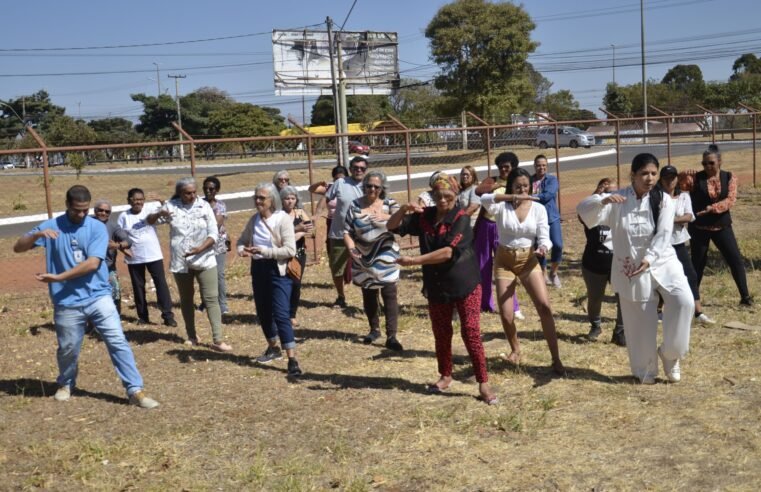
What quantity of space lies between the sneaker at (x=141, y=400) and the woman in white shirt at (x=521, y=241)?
293 cm

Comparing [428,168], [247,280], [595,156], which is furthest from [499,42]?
[247,280]

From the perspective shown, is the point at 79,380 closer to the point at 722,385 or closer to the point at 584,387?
the point at 584,387

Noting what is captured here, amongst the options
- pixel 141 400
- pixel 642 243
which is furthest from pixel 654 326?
pixel 141 400

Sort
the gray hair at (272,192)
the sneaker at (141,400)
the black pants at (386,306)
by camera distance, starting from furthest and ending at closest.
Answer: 1. the black pants at (386,306)
2. the gray hair at (272,192)
3. the sneaker at (141,400)

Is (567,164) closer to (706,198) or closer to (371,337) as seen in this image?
(706,198)

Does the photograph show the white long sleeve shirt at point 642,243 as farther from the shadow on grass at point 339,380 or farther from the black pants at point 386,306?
the black pants at point 386,306

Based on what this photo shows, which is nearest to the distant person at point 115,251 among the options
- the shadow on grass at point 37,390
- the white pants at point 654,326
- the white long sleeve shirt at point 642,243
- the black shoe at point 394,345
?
the shadow on grass at point 37,390

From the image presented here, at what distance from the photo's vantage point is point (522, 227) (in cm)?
678

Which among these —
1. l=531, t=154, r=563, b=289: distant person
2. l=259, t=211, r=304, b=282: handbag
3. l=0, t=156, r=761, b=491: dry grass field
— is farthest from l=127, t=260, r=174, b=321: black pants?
l=531, t=154, r=563, b=289: distant person

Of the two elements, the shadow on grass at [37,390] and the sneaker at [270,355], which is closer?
the shadow on grass at [37,390]

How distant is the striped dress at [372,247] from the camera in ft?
25.3

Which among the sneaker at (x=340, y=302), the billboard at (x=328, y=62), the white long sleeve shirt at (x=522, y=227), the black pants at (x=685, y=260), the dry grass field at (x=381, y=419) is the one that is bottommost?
the dry grass field at (x=381, y=419)

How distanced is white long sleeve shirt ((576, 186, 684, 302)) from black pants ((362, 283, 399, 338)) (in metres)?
2.21

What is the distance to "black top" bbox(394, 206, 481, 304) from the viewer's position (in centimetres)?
615
